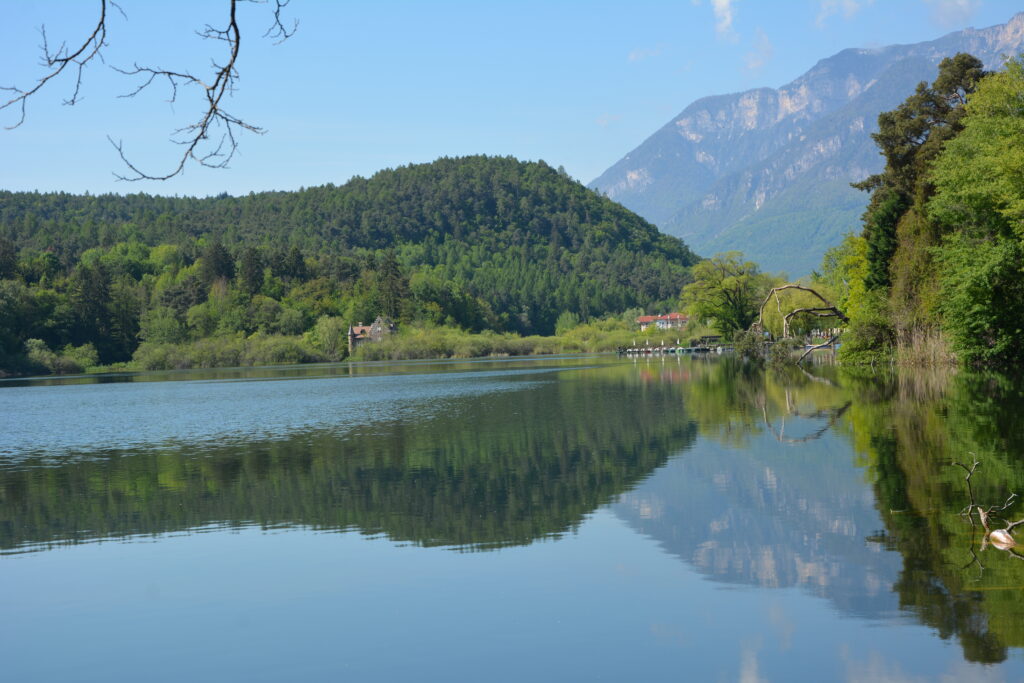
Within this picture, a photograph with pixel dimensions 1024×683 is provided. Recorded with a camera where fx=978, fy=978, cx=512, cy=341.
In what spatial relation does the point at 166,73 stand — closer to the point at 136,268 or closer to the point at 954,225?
the point at 954,225

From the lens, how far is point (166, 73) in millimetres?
5668

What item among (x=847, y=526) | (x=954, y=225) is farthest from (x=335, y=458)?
(x=954, y=225)

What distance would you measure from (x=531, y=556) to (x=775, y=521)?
12.3 feet

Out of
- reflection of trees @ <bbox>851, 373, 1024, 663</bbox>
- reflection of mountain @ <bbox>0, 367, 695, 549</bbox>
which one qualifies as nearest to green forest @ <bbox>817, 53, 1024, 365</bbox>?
reflection of trees @ <bbox>851, 373, 1024, 663</bbox>

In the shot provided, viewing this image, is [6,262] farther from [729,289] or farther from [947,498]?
[947,498]

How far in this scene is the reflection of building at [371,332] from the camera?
144 m

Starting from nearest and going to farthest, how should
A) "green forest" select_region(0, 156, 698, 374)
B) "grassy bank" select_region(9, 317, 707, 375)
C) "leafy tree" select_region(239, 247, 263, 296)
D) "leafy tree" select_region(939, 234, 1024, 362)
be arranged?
"leafy tree" select_region(939, 234, 1024, 362) → "grassy bank" select_region(9, 317, 707, 375) → "green forest" select_region(0, 156, 698, 374) → "leafy tree" select_region(239, 247, 263, 296)

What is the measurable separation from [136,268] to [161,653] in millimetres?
167434

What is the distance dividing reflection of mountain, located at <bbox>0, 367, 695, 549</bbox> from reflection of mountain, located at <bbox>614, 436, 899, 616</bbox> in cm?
120

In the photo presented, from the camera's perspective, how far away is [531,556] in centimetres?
1271

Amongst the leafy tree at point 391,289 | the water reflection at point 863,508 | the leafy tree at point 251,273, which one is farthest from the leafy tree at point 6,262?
the water reflection at point 863,508

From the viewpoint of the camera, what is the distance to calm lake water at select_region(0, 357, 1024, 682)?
8.79 m

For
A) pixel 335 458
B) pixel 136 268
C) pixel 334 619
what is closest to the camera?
pixel 334 619

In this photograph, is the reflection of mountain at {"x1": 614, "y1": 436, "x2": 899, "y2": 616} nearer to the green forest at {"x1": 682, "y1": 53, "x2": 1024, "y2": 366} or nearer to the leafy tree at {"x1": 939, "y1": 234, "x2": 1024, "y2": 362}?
the leafy tree at {"x1": 939, "y1": 234, "x2": 1024, "y2": 362}
